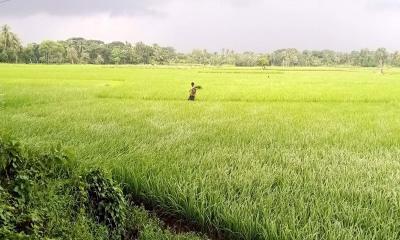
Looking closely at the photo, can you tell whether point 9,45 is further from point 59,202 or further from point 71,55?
point 59,202

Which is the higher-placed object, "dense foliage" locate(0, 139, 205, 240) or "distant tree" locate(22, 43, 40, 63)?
"distant tree" locate(22, 43, 40, 63)

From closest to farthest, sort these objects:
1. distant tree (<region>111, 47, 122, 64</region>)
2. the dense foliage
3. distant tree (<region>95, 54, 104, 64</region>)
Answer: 1. the dense foliage
2. distant tree (<region>111, 47, 122, 64</region>)
3. distant tree (<region>95, 54, 104, 64</region>)

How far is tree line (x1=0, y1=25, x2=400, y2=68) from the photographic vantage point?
56.7 m

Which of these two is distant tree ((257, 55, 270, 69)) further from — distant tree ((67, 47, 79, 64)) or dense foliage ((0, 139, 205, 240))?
dense foliage ((0, 139, 205, 240))

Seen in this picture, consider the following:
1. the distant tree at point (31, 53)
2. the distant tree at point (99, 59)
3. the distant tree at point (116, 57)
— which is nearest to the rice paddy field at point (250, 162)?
the distant tree at point (31, 53)

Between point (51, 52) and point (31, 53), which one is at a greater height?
point (51, 52)

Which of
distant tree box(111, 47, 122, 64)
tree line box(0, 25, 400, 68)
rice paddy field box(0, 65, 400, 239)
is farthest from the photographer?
distant tree box(111, 47, 122, 64)

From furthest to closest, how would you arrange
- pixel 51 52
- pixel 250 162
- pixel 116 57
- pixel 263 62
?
pixel 116 57
pixel 51 52
pixel 263 62
pixel 250 162

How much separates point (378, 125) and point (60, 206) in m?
6.52

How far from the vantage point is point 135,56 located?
223 ft

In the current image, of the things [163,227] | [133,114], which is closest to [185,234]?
[163,227]

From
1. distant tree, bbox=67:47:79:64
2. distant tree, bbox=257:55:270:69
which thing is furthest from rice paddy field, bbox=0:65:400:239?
distant tree, bbox=67:47:79:64

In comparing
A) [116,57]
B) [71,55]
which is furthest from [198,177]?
[71,55]

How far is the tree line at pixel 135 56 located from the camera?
186ft
